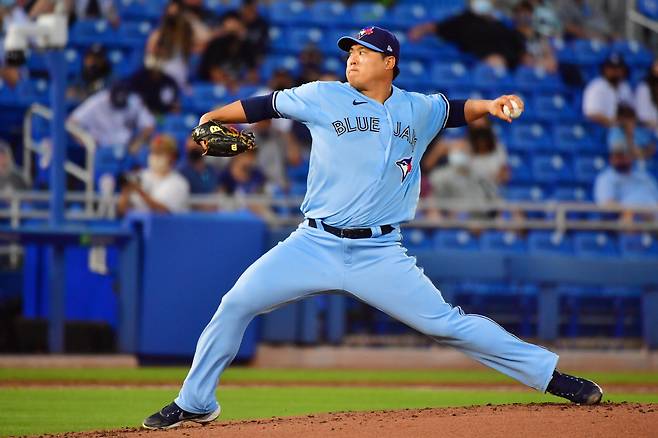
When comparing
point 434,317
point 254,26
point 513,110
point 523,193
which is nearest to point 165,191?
point 254,26

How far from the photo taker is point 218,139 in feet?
19.6

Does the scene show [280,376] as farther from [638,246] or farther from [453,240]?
[638,246]

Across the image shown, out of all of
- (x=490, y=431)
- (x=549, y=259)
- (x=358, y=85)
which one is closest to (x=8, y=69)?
(x=549, y=259)

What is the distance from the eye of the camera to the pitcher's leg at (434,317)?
19.8ft

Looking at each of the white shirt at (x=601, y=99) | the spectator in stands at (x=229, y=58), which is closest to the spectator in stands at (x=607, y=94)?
the white shirt at (x=601, y=99)

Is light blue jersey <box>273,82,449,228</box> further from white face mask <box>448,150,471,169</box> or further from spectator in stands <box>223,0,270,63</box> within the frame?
spectator in stands <box>223,0,270,63</box>

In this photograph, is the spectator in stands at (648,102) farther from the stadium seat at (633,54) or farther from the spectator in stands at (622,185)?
the spectator in stands at (622,185)

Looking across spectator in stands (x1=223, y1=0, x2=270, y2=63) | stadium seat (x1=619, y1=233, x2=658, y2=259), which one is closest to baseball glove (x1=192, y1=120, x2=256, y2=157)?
stadium seat (x1=619, y1=233, x2=658, y2=259)

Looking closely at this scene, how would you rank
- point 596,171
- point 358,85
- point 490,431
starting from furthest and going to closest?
1. point 596,171
2. point 358,85
3. point 490,431

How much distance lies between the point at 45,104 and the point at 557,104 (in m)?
6.14

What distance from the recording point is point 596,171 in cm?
1520

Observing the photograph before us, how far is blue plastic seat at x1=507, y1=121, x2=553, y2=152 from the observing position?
15273mm

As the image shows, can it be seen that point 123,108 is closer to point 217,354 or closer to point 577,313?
point 577,313

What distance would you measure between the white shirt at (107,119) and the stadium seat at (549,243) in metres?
4.09
